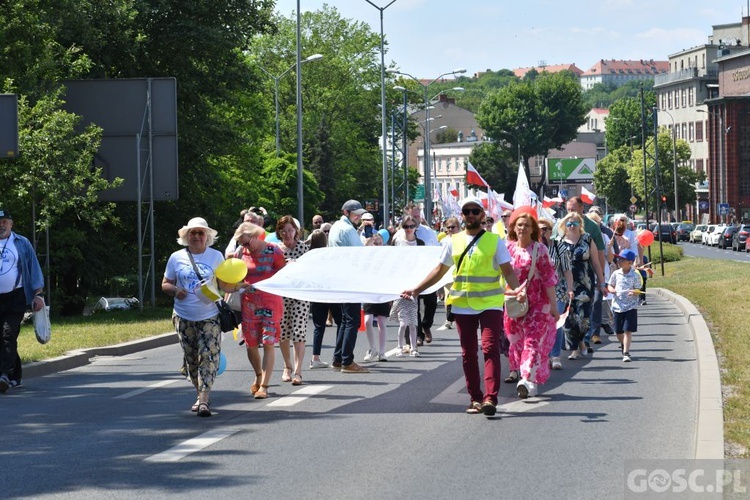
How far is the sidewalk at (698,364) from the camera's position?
32.0ft

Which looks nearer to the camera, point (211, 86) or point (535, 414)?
point (535, 414)

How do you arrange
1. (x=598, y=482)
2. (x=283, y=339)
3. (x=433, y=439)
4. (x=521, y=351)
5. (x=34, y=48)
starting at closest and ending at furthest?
(x=598, y=482), (x=433, y=439), (x=521, y=351), (x=283, y=339), (x=34, y=48)

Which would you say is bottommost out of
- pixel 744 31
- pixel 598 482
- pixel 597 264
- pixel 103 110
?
pixel 598 482

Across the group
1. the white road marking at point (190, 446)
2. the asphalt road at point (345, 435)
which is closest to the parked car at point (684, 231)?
the asphalt road at point (345, 435)

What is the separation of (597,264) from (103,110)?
49.4 ft

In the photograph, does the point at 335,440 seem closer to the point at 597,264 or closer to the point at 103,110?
the point at 597,264

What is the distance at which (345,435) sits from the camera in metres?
10.9

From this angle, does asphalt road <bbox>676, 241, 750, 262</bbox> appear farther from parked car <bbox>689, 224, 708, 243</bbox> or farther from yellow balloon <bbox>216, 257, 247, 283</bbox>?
yellow balloon <bbox>216, 257, 247, 283</bbox>

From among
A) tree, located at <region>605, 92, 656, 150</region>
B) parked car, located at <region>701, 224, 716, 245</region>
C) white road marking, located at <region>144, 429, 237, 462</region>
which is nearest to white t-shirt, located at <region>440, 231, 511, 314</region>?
white road marking, located at <region>144, 429, 237, 462</region>

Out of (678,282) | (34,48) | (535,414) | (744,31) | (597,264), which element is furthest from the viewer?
(744,31)

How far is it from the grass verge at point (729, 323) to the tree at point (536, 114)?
96.8 meters

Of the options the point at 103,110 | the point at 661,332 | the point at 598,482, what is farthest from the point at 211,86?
the point at 598,482

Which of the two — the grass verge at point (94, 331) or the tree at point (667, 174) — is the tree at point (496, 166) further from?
the grass verge at point (94, 331)

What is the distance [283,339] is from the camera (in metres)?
14.5
